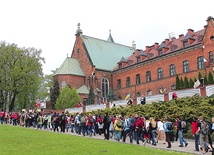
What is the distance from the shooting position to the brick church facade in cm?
4628

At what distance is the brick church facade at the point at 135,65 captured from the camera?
4628cm

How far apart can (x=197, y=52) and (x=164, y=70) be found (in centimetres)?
738

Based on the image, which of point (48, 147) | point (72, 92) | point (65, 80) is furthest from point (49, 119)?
point (65, 80)

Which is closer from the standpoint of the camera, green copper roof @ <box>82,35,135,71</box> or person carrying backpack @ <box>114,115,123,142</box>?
person carrying backpack @ <box>114,115,123,142</box>

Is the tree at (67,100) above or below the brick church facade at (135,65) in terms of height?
below

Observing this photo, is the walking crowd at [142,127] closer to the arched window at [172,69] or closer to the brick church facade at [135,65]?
the brick church facade at [135,65]

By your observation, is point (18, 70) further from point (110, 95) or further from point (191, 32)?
point (191, 32)

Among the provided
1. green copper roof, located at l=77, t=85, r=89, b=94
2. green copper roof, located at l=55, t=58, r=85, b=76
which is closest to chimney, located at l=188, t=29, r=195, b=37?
green copper roof, located at l=77, t=85, r=89, b=94

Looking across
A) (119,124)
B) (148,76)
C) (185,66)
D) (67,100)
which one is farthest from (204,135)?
(148,76)

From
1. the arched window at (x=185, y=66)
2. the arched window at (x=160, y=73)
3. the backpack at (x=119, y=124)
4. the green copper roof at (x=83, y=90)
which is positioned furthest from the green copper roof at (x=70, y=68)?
the backpack at (x=119, y=124)

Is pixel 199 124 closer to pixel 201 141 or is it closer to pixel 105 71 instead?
pixel 201 141

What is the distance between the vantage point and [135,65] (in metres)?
57.9

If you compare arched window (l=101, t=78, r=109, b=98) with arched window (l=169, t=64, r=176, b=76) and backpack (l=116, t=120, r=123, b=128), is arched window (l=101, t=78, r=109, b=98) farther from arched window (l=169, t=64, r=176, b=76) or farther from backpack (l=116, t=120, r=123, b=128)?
backpack (l=116, t=120, r=123, b=128)

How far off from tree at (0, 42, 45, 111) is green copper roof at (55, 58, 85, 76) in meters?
5.66
